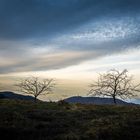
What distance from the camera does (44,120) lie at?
3039cm

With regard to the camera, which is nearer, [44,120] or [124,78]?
[44,120]

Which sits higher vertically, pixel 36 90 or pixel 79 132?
pixel 36 90

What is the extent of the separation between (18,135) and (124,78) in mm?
41201

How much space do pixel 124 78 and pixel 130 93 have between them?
2731 mm

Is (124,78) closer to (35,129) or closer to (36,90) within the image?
(36,90)

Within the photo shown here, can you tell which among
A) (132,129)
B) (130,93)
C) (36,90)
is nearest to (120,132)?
(132,129)

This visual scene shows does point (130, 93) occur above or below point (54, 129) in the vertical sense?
above

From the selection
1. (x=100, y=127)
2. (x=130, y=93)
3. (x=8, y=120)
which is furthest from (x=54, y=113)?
(x=130, y=93)

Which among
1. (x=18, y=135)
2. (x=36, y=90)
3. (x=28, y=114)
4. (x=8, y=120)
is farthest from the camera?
(x=36, y=90)

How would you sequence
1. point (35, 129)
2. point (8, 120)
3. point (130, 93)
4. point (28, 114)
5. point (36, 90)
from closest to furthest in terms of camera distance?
point (35, 129)
point (8, 120)
point (28, 114)
point (130, 93)
point (36, 90)

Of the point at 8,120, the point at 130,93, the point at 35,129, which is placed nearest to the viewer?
the point at 35,129

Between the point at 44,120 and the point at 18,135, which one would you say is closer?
the point at 18,135

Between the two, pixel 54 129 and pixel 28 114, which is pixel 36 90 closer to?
pixel 28 114

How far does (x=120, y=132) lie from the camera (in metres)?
25.3
